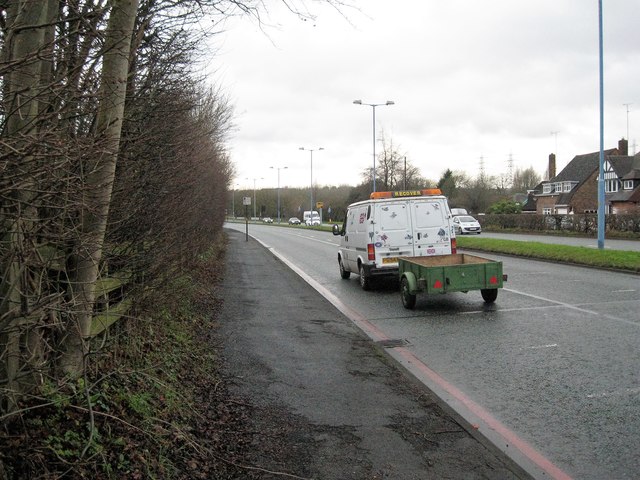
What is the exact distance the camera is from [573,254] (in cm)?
1836

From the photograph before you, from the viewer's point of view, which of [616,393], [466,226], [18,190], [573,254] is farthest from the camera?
[466,226]

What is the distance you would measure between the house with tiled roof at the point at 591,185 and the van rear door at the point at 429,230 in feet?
164

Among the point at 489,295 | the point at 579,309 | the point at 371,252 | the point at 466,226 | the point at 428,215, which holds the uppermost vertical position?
the point at 428,215

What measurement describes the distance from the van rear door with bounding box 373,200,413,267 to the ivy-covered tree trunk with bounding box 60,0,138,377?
920 centimetres

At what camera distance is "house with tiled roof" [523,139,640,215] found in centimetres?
6031

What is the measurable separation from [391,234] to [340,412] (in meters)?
8.11

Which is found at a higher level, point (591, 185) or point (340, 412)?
point (591, 185)

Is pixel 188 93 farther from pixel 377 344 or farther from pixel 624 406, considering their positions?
pixel 624 406

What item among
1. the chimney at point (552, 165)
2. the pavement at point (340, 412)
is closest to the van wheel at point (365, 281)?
the pavement at point (340, 412)

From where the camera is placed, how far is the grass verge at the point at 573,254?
15.6 m

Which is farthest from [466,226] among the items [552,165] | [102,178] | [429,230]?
[552,165]

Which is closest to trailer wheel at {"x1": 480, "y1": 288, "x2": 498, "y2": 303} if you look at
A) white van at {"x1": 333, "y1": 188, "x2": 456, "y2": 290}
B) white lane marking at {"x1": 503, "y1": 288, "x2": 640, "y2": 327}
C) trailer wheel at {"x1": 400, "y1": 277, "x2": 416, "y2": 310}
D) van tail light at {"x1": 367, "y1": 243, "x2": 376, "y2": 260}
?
white lane marking at {"x1": 503, "y1": 288, "x2": 640, "y2": 327}

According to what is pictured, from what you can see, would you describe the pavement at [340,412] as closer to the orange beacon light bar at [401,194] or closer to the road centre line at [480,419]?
the road centre line at [480,419]

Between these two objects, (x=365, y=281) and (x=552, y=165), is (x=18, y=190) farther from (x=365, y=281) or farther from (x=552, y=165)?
(x=552, y=165)
